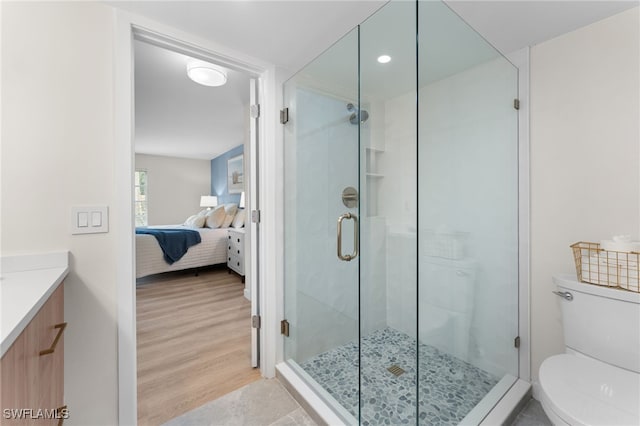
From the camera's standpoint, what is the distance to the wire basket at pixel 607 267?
1151mm

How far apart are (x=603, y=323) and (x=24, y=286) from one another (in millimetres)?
2321

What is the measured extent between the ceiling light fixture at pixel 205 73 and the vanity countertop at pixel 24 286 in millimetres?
1753

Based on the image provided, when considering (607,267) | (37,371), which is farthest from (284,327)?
→ (607,267)

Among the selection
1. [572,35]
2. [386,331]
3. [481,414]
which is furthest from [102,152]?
[572,35]

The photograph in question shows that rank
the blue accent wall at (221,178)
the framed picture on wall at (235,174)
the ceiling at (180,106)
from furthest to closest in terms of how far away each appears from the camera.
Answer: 1. the blue accent wall at (221,178)
2. the framed picture on wall at (235,174)
3. the ceiling at (180,106)

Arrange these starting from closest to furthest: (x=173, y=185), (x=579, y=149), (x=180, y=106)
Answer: (x=579, y=149)
(x=180, y=106)
(x=173, y=185)

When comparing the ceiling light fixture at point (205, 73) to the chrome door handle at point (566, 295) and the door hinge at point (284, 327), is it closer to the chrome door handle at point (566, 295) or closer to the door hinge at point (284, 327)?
the door hinge at point (284, 327)

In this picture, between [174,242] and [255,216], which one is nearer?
[255,216]

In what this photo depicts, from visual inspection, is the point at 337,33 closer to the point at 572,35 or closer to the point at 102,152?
the point at 572,35

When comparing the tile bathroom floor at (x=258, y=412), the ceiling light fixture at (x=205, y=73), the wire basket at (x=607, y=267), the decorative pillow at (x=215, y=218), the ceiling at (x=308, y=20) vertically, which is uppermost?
the ceiling light fixture at (x=205, y=73)

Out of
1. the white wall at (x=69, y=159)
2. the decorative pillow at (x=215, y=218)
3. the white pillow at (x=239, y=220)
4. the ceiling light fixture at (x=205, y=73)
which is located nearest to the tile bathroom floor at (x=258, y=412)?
the white wall at (x=69, y=159)

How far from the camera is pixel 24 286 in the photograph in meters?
0.91

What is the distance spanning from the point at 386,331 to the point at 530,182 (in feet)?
4.43
